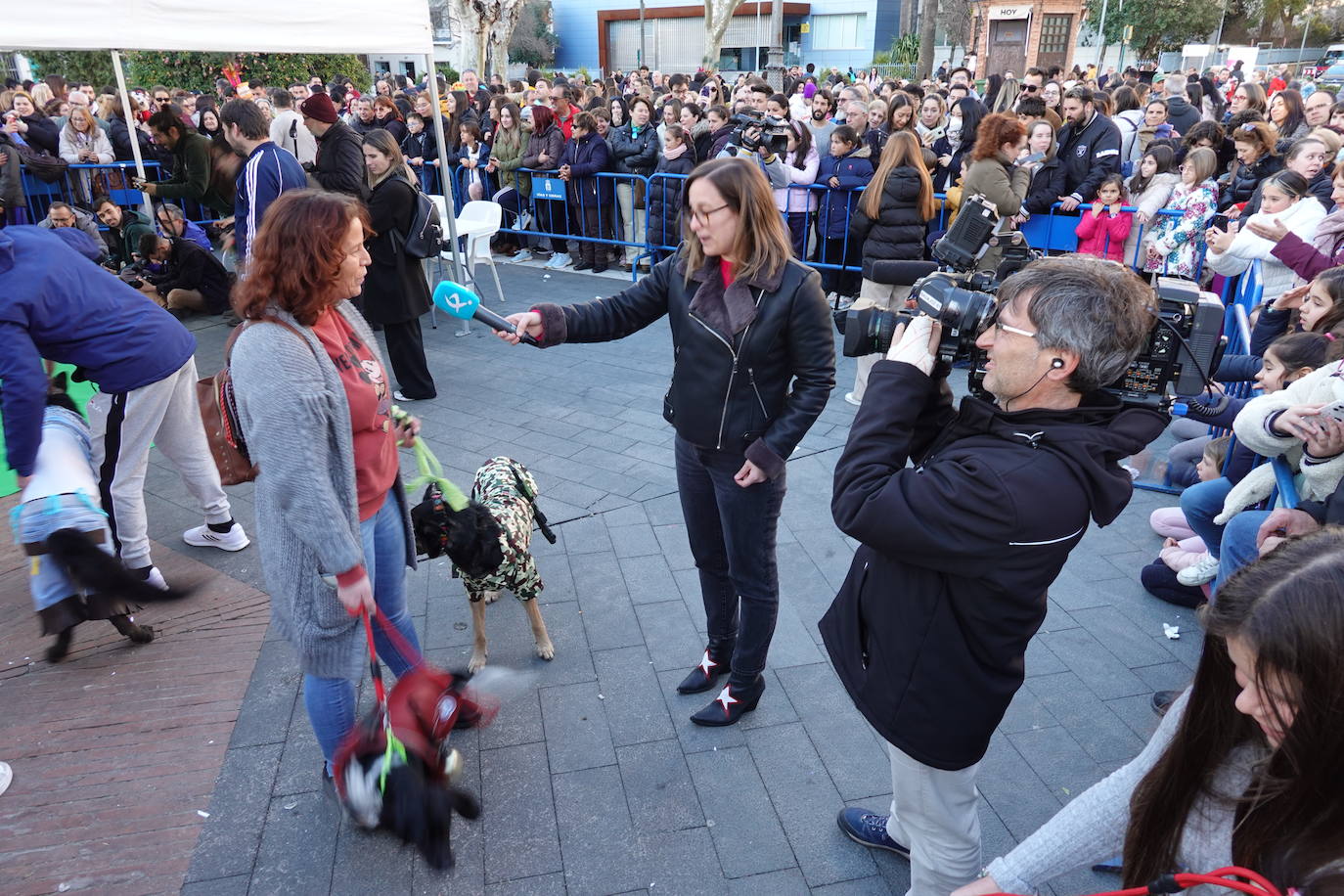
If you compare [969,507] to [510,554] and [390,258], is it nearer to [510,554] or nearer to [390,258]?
[510,554]

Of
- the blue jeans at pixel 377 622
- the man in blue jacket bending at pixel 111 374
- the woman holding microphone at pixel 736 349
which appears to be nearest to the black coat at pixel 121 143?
the man in blue jacket bending at pixel 111 374

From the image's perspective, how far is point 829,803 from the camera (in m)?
2.89

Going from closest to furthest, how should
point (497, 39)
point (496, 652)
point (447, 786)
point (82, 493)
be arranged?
point (447, 786)
point (82, 493)
point (496, 652)
point (497, 39)

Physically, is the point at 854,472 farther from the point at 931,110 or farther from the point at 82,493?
the point at 931,110

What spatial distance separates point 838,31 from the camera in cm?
4509

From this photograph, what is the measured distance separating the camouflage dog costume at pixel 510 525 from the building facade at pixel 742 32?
4355cm

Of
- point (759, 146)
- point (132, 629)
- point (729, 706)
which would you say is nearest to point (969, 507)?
point (729, 706)

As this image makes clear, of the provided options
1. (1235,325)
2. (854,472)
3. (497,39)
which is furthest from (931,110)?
(497,39)

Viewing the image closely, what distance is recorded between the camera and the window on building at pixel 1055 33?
40.6 metres

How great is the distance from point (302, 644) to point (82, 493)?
49.6 inches

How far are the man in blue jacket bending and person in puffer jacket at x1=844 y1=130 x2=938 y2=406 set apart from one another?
413cm

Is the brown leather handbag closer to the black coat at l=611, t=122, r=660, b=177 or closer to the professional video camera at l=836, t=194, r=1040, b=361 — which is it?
the professional video camera at l=836, t=194, r=1040, b=361

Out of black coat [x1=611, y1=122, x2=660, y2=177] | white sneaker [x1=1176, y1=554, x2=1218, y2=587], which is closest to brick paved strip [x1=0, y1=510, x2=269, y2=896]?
white sneaker [x1=1176, y1=554, x2=1218, y2=587]

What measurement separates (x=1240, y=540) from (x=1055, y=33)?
45.5 m
